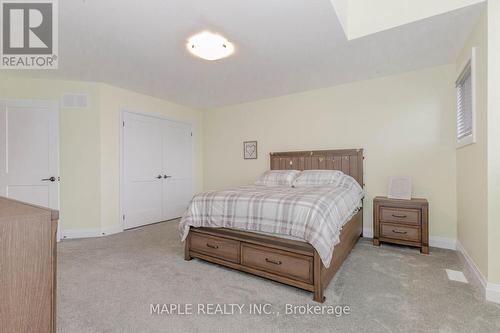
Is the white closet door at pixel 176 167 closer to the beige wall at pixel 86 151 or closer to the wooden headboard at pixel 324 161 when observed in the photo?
the beige wall at pixel 86 151

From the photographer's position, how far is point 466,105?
259cm

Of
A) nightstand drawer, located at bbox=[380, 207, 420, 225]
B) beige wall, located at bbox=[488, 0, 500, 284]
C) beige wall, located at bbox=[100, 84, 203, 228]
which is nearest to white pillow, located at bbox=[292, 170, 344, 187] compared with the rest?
nightstand drawer, located at bbox=[380, 207, 420, 225]

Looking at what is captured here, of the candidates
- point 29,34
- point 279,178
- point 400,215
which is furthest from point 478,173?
point 29,34

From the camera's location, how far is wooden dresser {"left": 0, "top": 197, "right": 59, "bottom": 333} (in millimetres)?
757

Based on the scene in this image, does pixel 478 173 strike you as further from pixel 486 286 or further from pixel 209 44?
pixel 209 44

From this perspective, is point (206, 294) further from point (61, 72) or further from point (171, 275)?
point (61, 72)

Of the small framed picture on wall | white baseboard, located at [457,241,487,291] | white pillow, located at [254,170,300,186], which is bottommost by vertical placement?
white baseboard, located at [457,241,487,291]

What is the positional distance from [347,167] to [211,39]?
8.65 ft

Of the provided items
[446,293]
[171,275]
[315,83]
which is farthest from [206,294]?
[315,83]

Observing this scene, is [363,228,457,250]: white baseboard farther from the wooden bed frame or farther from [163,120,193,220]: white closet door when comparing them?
[163,120,193,220]: white closet door

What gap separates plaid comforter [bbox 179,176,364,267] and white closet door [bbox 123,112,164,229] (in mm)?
1950

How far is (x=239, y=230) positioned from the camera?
7.90ft

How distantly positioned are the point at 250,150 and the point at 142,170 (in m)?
2.05

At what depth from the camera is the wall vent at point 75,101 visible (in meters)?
3.62
